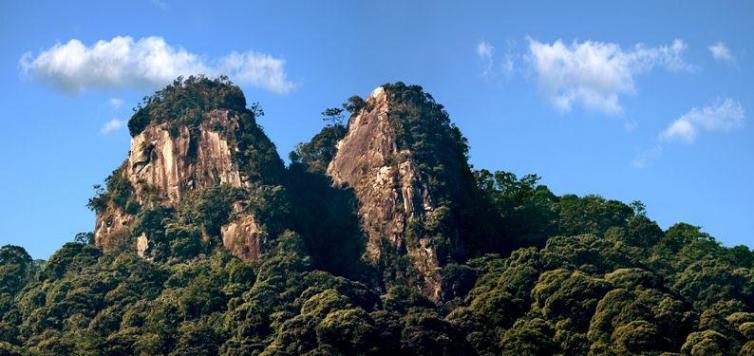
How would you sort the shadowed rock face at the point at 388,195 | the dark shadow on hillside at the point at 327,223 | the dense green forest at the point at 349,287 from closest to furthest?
the dense green forest at the point at 349,287, the shadowed rock face at the point at 388,195, the dark shadow on hillside at the point at 327,223

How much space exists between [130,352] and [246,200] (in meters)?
22.4

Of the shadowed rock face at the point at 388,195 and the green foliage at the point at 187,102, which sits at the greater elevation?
the green foliage at the point at 187,102

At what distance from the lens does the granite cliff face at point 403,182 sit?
12400 centimetres

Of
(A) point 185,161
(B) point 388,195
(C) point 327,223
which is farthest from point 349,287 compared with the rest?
(A) point 185,161

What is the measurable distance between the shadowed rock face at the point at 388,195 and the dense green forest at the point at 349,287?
53.6 inches

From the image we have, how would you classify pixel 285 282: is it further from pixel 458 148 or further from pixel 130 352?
pixel 458 148

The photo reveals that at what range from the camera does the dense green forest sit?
110m

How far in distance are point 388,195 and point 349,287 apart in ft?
41.7

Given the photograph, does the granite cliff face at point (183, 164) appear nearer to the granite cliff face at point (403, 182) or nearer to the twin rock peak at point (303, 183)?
the twin rock peak at point (303, 183)

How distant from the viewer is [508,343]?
111 m

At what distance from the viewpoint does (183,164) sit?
136 meters

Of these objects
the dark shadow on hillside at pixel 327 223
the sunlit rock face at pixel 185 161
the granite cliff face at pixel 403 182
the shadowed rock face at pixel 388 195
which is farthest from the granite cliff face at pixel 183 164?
the granite cliff face at pixel 403 182

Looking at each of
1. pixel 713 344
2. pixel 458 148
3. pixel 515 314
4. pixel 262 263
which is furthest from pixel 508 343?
pixel 458 148

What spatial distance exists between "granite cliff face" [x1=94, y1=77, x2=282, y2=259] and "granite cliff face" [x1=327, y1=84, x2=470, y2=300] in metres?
7.51
